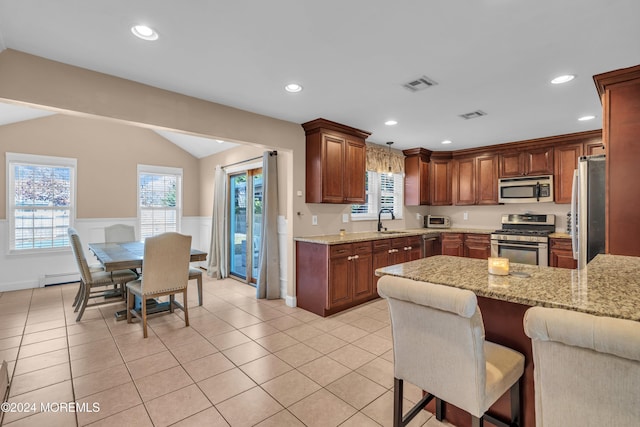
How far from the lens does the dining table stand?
3.24 meters

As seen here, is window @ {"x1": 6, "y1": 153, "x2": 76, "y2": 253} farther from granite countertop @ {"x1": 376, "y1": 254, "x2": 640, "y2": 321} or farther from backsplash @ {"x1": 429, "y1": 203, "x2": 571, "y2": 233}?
backsplash @ {"x1": 429, "y1": 203, "x2": 571, "y2": 233}

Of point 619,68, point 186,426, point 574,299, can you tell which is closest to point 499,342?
point 574,299

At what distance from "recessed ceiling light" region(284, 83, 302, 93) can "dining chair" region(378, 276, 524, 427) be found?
2.15m

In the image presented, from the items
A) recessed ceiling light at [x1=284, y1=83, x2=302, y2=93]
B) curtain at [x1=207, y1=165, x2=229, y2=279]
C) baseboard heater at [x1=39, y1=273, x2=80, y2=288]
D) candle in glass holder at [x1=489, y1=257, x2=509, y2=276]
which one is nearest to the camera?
candle in glass holder at [x1=489, y1=257, x2=509, y2=276]

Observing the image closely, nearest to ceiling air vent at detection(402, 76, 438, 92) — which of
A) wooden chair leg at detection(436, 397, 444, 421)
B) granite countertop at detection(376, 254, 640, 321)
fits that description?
granite countertop at detection(376, 254, 640, 321)

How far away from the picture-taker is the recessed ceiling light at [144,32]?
200 centimetres

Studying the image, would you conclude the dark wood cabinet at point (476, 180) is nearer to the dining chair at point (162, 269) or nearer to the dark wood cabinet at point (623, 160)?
the dark wood cabinet at point (623, 160)

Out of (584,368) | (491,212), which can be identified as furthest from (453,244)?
(584,368)

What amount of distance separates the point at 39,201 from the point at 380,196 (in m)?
5.80

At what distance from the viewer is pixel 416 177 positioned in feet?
19.2

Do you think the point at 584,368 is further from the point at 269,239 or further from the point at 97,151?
the point at 97,151

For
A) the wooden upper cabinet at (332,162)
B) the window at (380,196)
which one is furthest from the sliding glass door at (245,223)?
the window at (380,196)

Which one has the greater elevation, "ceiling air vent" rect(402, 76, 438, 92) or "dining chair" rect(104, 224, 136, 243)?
"ceiling air vent" rect(402, 76, 438, 92)

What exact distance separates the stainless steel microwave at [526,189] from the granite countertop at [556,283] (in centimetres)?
300
